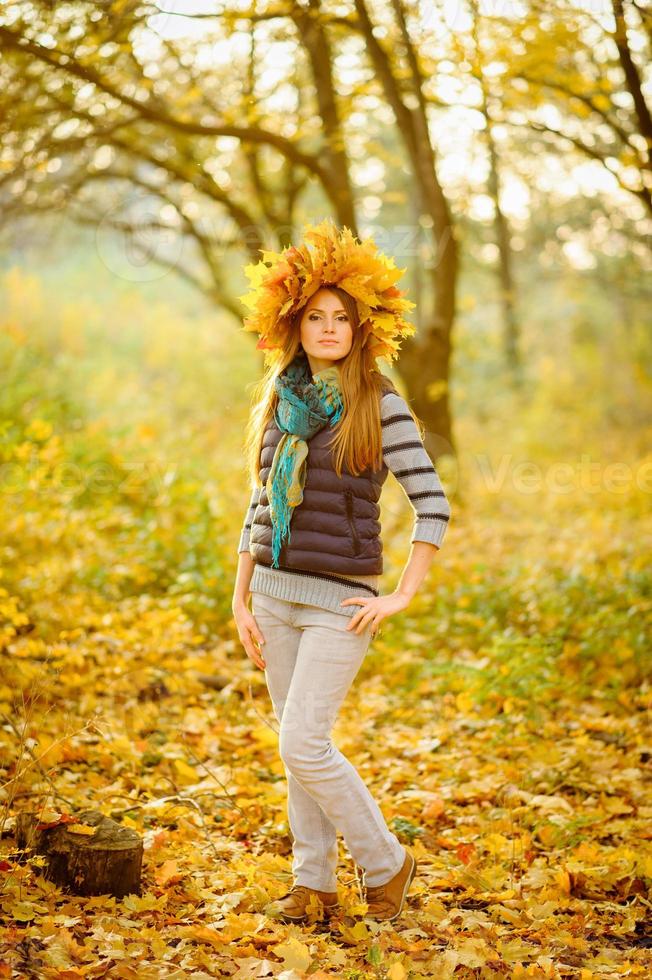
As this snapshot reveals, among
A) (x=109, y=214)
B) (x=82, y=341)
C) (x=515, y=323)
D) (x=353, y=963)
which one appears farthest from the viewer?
(x=515, y=323)

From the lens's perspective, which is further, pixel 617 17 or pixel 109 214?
pixel 109 214

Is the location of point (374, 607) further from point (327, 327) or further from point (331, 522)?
point (327, 327)

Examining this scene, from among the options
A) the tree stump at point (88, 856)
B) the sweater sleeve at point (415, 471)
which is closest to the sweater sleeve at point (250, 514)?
the sweater sleeve at point (415, 471)

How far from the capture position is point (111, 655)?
5.57 m

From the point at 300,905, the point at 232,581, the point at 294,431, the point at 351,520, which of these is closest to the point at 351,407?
the point at 294,431

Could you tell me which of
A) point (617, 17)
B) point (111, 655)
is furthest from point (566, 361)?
point (111, 655)

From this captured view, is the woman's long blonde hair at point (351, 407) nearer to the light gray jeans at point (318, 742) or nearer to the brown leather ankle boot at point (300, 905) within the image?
the light gray jeans at point (318, 742)

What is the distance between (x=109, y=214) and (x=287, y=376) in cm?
1105

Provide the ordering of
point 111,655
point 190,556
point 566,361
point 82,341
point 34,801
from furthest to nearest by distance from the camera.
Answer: point 566,361 < point 82,341 < point 190,556 < point 111,655 < point 34,801

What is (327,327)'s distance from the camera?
3.16m

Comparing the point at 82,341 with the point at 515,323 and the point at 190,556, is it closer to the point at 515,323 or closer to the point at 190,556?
the point at 515,323

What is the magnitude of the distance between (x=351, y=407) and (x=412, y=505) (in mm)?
373

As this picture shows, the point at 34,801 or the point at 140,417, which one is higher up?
the point at 140,417

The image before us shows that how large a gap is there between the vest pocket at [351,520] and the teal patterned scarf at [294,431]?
15cm
